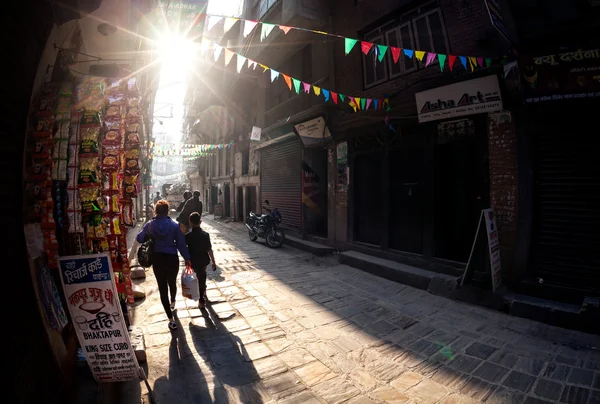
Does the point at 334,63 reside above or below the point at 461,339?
above

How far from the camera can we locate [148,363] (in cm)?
362

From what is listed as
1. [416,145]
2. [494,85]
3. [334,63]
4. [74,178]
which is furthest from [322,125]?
[74,178]

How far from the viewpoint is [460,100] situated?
606cm

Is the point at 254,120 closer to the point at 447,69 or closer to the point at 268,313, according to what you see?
the point at 447,69

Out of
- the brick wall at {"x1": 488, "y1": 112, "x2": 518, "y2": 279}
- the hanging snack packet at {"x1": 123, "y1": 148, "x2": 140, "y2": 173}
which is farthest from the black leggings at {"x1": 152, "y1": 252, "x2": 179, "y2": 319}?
the brick wall at {"x1": 488, "y1": 112, "x2": 518, "y2": 279}

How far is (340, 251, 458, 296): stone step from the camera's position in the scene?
607 cm

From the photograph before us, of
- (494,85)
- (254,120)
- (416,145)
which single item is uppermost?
(254,120)

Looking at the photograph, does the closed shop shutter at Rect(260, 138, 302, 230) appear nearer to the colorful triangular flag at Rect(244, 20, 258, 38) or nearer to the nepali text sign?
the colorful triangular flag at Rect(244, 20, 258, 38)

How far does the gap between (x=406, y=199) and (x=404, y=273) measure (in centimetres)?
203

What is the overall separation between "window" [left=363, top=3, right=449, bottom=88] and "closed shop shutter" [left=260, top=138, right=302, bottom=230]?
4.30 m

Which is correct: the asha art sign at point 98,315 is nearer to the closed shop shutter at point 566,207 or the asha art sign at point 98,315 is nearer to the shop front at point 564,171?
the shop front at point 564,171

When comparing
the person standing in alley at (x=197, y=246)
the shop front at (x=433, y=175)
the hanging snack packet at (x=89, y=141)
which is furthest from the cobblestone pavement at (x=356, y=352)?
Result: the hanging snack packet at (x=89, y=141)

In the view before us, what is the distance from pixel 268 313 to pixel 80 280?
10.4 feet

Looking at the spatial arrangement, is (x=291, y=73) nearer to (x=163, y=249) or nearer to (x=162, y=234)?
(x=162, y=234)
